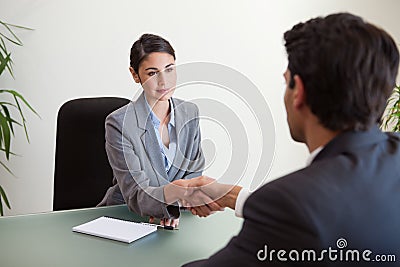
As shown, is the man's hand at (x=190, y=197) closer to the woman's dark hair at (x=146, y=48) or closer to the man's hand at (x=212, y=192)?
the man's hand at (x=212, y=192)

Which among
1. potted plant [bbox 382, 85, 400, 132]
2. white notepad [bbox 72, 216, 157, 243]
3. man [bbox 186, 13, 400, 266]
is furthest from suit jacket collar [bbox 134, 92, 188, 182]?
potted plant [bbox 382, 85, 400, 132]

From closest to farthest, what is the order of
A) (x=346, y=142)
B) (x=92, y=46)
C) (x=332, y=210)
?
(x=332, y=210) → (x=346, y=142) → (x=92, y=46)

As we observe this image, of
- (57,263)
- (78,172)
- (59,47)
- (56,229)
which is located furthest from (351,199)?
(59,47)

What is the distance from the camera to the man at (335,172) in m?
0.84

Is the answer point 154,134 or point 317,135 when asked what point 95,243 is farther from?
point 317,135

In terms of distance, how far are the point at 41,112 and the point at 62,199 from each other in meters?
0.88

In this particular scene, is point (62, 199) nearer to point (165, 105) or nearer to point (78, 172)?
point (78, 172)

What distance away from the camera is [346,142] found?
3.08ft

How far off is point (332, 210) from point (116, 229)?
37.7 inches

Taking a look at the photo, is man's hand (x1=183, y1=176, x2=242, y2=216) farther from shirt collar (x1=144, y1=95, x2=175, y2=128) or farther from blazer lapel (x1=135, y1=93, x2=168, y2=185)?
shirt collar (x1=144, y1=95, x2=175, y2=128)

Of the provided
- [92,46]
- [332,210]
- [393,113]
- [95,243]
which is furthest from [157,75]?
[393,113]

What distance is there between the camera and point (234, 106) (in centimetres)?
341

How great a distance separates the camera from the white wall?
9.48 ft

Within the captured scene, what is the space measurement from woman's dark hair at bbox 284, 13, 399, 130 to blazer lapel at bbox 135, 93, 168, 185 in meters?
1.08
